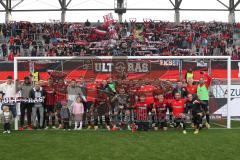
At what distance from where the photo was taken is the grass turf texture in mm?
10354

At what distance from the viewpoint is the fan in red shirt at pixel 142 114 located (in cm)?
1505

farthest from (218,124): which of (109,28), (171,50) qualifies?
(109,28)

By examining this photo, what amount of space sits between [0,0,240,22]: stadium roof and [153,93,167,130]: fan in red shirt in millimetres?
29835

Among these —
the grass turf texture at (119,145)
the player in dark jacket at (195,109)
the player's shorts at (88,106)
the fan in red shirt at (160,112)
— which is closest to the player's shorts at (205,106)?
the player in dark jacket at (195,109)

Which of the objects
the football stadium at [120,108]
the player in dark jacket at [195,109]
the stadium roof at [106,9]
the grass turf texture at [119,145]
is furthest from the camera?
the stadium roof at [106,9]

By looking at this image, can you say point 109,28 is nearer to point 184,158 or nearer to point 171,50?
point 171,50

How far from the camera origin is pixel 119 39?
3397 cm

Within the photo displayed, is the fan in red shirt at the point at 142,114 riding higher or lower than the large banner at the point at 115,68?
lower

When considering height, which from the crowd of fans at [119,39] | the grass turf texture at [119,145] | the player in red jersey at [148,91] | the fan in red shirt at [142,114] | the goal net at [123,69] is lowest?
the grass turf texture at [119,145]

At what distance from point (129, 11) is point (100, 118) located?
97.7ft

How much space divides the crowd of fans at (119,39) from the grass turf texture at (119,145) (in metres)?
13.0

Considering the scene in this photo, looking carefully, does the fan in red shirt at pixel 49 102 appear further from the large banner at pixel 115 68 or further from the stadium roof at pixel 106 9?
the stadium roof at pixel 106 9

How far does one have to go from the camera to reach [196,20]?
145 feet

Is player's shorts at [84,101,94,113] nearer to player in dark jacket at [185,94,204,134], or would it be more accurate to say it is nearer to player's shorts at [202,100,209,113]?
player in dark jacket at [185,94,204,134]
